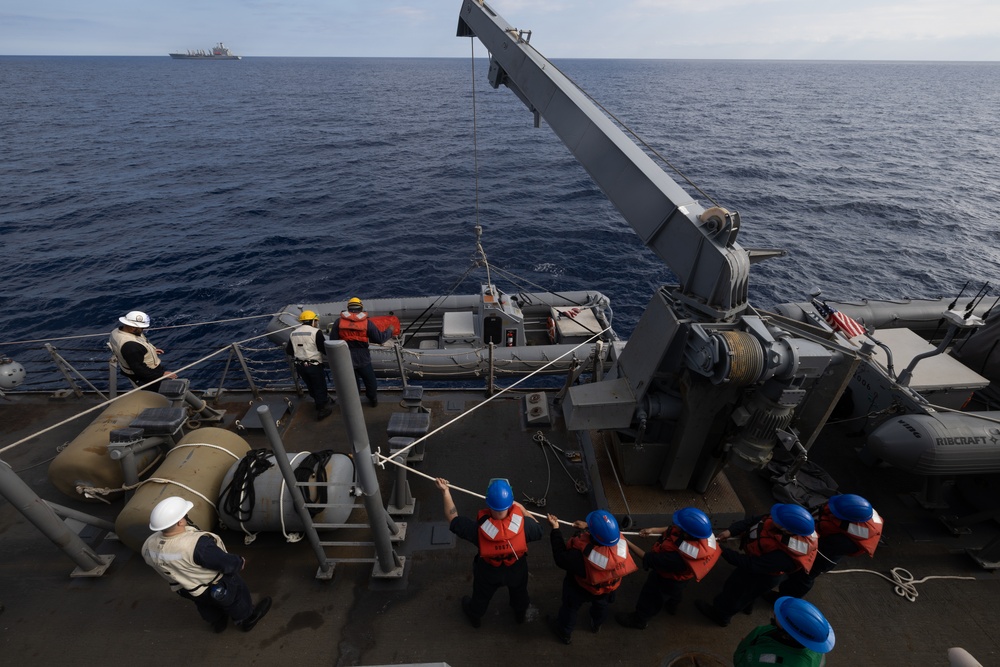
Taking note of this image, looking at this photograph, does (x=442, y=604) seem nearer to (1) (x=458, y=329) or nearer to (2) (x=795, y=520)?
(2) (x=795, y=520)

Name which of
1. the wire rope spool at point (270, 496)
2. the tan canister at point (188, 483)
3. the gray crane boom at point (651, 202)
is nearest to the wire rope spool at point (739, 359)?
the gray crane boom at point (651, 202)

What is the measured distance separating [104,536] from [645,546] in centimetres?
582

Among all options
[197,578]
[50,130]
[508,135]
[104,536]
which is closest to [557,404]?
[197,578]

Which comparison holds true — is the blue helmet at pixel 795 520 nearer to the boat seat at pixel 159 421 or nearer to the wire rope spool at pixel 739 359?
the wire rope spool at pixel 739 359

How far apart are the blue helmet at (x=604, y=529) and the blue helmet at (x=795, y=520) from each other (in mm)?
1306

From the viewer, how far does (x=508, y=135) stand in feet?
169

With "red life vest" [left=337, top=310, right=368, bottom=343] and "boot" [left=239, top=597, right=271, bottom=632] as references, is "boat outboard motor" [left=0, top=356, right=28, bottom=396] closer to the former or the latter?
"red life vest" [left=337, top=310, right=368, bottom=343]

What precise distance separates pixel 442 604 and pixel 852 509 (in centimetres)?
362

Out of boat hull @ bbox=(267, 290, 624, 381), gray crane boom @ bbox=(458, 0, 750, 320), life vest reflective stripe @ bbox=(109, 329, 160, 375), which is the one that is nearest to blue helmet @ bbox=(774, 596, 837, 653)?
gray crane boom @ bbox=(458, 0, 750, 320)

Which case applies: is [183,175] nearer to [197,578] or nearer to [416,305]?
[416,305]

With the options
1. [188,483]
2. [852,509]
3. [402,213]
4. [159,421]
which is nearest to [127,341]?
[159,421]

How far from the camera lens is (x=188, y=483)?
15.0ft

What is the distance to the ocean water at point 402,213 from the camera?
18.7 meters

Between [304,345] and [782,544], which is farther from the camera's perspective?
[304,345]
